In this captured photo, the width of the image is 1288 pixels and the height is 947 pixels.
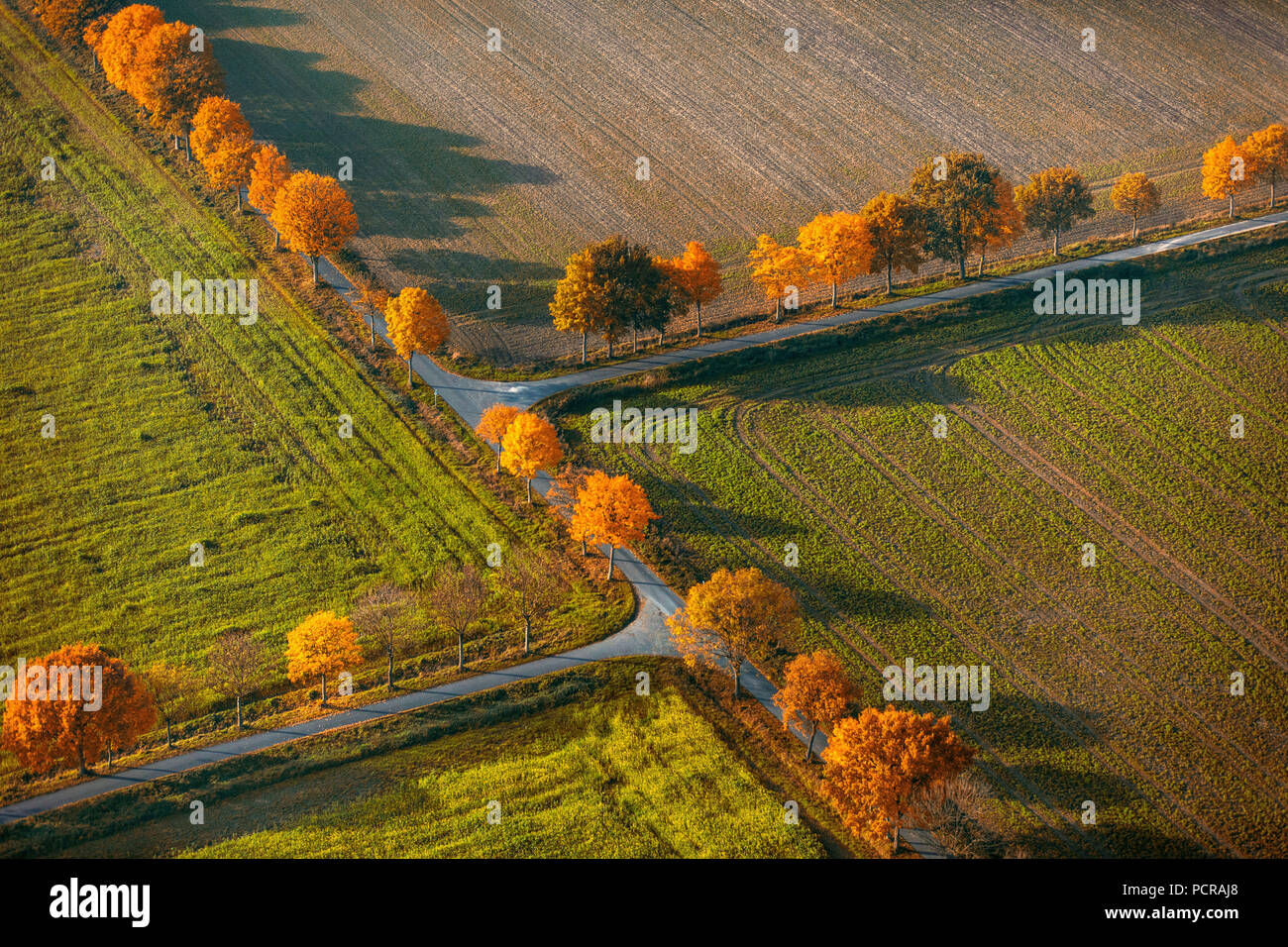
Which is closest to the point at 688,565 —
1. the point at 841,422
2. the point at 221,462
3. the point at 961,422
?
the point at 841,422

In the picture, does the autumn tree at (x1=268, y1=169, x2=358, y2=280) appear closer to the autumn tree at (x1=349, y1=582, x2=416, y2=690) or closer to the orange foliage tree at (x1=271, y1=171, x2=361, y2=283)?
the orange foliage tree at (x1=271, y1=171, x2=361, y2=283)

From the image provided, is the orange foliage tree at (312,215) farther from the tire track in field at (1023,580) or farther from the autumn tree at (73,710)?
the autumn tree at (73,710)

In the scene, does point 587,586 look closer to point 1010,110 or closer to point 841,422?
point 841,422

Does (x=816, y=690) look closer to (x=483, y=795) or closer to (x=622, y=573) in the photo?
(x=622, y=573)

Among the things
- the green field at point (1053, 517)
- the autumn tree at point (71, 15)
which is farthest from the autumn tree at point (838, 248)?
the autumn tree at point (71, 15)

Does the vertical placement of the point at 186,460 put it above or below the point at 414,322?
below

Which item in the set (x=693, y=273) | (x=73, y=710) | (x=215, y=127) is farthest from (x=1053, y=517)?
(x=215, y=127)
